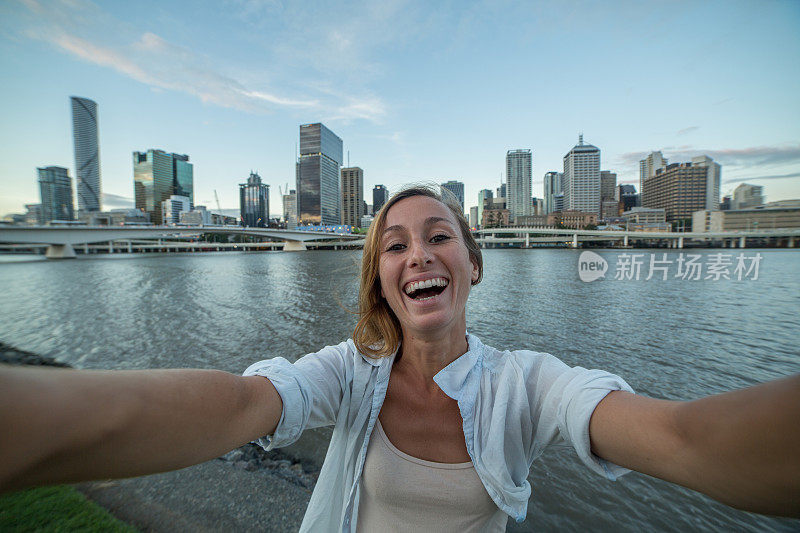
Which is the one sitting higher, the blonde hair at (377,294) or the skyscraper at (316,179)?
the skyscraper at (316,179)

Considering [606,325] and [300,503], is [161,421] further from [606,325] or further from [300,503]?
[606,325]

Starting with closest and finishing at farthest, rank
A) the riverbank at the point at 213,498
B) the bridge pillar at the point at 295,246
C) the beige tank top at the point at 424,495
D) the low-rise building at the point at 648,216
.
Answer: the beige tank top at the point at 424,495 → the riverbank at the point at 213,498 → the bridge pillar at the point at 295,246 → the low-rise building at the point at 648,216

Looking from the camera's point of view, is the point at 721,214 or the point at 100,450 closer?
the point at 100,450

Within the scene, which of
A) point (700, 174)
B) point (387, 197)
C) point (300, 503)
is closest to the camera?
point (387, 197)

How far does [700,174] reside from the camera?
136000 mm

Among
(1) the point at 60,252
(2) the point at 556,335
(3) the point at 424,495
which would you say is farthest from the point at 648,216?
(1) the point at 60,252

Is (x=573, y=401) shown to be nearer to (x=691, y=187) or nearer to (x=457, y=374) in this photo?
(x=457, y=374)

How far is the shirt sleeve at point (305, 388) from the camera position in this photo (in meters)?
1.49

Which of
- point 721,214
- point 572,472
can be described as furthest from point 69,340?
point 721,214

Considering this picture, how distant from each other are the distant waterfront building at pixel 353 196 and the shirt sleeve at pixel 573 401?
183 meters

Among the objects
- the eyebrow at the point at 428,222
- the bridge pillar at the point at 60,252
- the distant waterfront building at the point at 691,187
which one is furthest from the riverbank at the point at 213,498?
the distant waterfront building at the point at 691,187

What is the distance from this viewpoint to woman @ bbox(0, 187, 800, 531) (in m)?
0.83

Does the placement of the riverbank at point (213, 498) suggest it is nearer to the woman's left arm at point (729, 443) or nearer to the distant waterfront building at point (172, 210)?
the woman's left arm at point (729, 443)

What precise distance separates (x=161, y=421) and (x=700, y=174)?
620 ft
